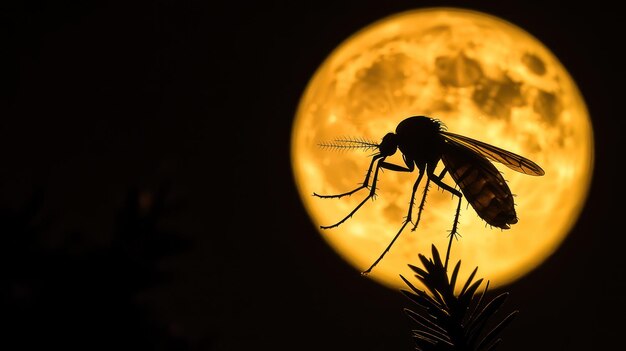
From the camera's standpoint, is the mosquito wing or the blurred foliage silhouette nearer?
the blurred foliage silhouette

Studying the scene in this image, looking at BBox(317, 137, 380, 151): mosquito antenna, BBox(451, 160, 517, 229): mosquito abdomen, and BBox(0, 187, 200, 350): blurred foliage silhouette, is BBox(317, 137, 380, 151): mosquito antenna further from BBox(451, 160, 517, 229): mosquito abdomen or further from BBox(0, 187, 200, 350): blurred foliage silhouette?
BBox(0, 187, 200, 350): blurred foliage silhouette

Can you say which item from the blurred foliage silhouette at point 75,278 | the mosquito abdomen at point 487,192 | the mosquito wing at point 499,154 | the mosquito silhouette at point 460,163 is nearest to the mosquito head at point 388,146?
the mosquito silhouette at point 460,163

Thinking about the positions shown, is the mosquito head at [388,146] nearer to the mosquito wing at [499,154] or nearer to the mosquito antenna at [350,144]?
the mosquito antenna at [350,144]

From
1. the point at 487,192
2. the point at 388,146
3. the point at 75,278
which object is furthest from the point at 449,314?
the point at 388,146

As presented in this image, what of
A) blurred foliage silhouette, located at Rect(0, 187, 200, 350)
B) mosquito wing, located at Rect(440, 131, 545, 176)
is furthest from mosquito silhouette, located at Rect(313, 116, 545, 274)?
blurred foliage silhouette, located at Rect(0, 187, 200, 350)

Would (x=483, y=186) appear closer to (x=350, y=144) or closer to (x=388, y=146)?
(x=388, y=146)

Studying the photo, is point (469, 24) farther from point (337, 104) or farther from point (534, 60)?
point (337, 104)
